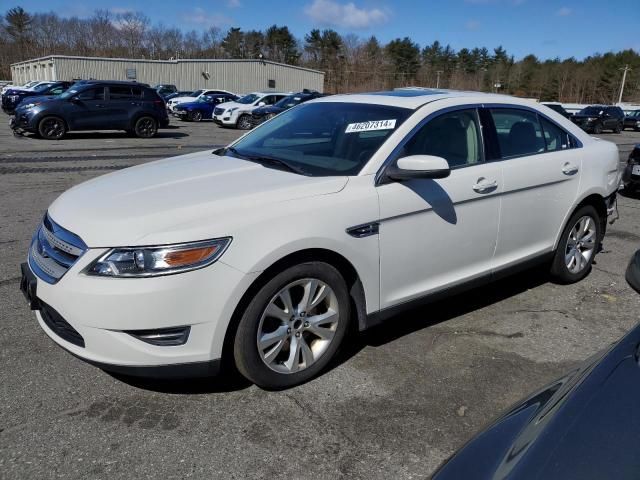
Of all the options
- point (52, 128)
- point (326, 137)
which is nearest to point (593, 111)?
point (52, 128)

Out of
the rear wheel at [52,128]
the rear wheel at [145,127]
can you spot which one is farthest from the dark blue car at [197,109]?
the rear wheel at [52,128]

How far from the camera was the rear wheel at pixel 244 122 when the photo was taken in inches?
931

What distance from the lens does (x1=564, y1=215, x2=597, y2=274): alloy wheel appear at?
4.83 metres

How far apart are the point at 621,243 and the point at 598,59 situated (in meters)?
103

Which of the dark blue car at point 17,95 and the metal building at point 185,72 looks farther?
the metal building at point 185,72

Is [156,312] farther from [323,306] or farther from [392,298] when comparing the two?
[392,298]

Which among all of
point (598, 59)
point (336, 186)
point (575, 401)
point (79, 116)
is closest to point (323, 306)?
point (336, 186)

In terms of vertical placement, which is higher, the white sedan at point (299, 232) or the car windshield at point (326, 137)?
the car windshield at point (326, 137)

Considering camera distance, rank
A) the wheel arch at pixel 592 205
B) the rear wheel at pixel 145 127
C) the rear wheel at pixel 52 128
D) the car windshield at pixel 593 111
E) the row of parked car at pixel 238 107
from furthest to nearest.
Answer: the car windshield at pixel 593 111 < the row of parked car at pixel 238 107 < the rear wheel at pixel 145 127 < the rear wheel at pixel 52 128 < the wheel arch at pixel 592 205

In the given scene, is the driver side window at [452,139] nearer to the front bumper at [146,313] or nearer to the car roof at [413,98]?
the car roof at [413,98]

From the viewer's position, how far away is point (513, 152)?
4.17 metres

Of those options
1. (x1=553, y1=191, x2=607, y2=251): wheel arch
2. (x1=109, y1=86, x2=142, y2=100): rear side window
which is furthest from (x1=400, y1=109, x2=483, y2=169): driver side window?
(x1=109, y1=86, x2=142, y2=100): rear side window

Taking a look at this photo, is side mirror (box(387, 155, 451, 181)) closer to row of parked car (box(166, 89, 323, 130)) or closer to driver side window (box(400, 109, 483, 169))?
driver side window (box(400, 109, 483, 169))

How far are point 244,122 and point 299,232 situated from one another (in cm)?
2175
